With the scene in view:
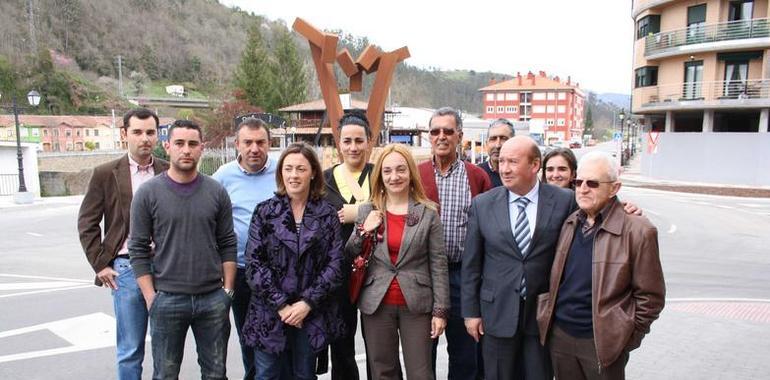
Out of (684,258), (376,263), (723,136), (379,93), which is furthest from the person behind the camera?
(723,136)

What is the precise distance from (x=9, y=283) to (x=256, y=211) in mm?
7130

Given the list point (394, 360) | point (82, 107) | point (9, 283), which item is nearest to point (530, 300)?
point (394, 360)

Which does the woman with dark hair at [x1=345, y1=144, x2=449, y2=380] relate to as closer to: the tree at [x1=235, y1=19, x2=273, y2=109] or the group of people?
the group of people

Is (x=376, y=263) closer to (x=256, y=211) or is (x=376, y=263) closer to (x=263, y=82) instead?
(x=256, y=211)

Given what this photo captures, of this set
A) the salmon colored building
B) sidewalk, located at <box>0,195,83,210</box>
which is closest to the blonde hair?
sidewalk, located at <box>0,195,83,210</box>

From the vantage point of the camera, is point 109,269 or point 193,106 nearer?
point 109,269

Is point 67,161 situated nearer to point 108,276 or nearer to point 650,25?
point 108,276

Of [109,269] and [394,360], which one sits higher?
[109,269]

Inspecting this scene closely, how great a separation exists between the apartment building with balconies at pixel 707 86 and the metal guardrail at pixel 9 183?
36.1 meters

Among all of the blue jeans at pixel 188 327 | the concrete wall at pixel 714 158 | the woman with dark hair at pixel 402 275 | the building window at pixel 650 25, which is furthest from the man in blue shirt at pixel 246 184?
the building window at pixel 650 25

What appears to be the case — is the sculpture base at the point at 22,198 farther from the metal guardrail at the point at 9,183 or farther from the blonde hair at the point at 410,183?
the blonde hair at the point at 410,183

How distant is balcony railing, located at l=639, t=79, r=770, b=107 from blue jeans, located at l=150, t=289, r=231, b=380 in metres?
34.0

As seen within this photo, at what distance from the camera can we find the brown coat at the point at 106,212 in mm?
3764

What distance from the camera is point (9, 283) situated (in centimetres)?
821
